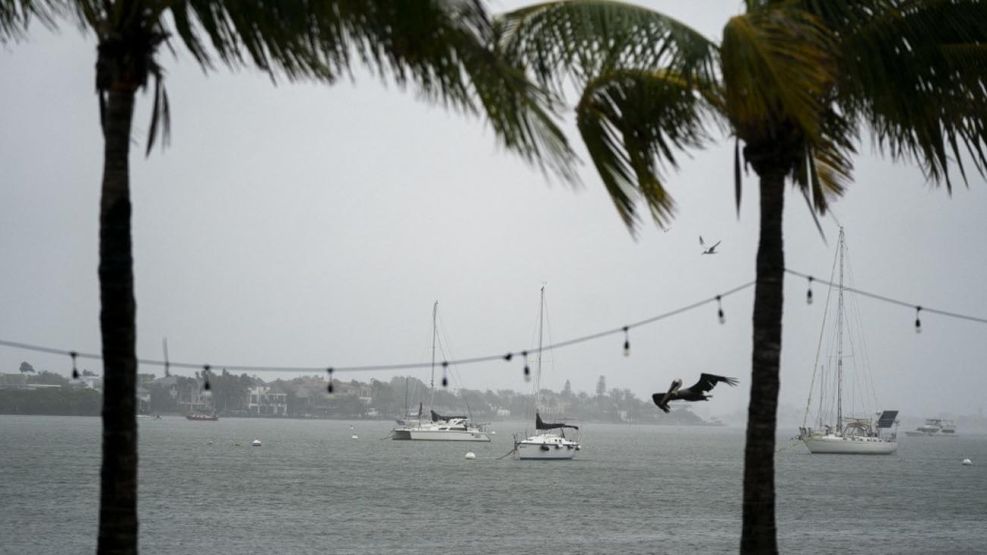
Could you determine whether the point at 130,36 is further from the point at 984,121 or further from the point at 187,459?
the point at 187,459

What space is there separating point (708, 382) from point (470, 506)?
57.6 meters

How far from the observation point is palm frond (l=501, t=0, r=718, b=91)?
36.3ft

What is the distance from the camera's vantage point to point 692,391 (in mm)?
14539

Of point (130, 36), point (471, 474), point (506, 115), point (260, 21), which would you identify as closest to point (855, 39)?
point (506, 115)

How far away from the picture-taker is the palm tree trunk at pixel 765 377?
12984mm

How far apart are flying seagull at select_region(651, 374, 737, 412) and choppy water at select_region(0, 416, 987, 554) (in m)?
36.3

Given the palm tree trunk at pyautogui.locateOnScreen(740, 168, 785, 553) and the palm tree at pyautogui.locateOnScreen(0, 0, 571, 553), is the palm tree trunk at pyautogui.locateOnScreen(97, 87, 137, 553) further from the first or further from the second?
the palm tree trunk at pyautogui.locateOnScreen(740, 168, 785, 553)

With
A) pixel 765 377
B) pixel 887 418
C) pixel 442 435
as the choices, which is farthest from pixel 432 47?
pixel 887 418

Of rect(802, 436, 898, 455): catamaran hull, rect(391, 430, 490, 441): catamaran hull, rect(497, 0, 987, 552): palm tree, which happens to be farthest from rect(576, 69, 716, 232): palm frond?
rect(391, 430, 490, 441): catamaran hull

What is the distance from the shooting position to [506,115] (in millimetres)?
8828

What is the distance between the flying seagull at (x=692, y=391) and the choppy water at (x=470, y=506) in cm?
3626

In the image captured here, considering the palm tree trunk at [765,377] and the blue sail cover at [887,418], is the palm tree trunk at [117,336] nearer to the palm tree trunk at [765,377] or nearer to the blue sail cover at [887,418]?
the palm tree trunk at [765,377]

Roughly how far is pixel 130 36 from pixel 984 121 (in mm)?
8737

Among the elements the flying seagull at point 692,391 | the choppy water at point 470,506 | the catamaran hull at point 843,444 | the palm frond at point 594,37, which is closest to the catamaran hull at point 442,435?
the choppy water at point 470,506
